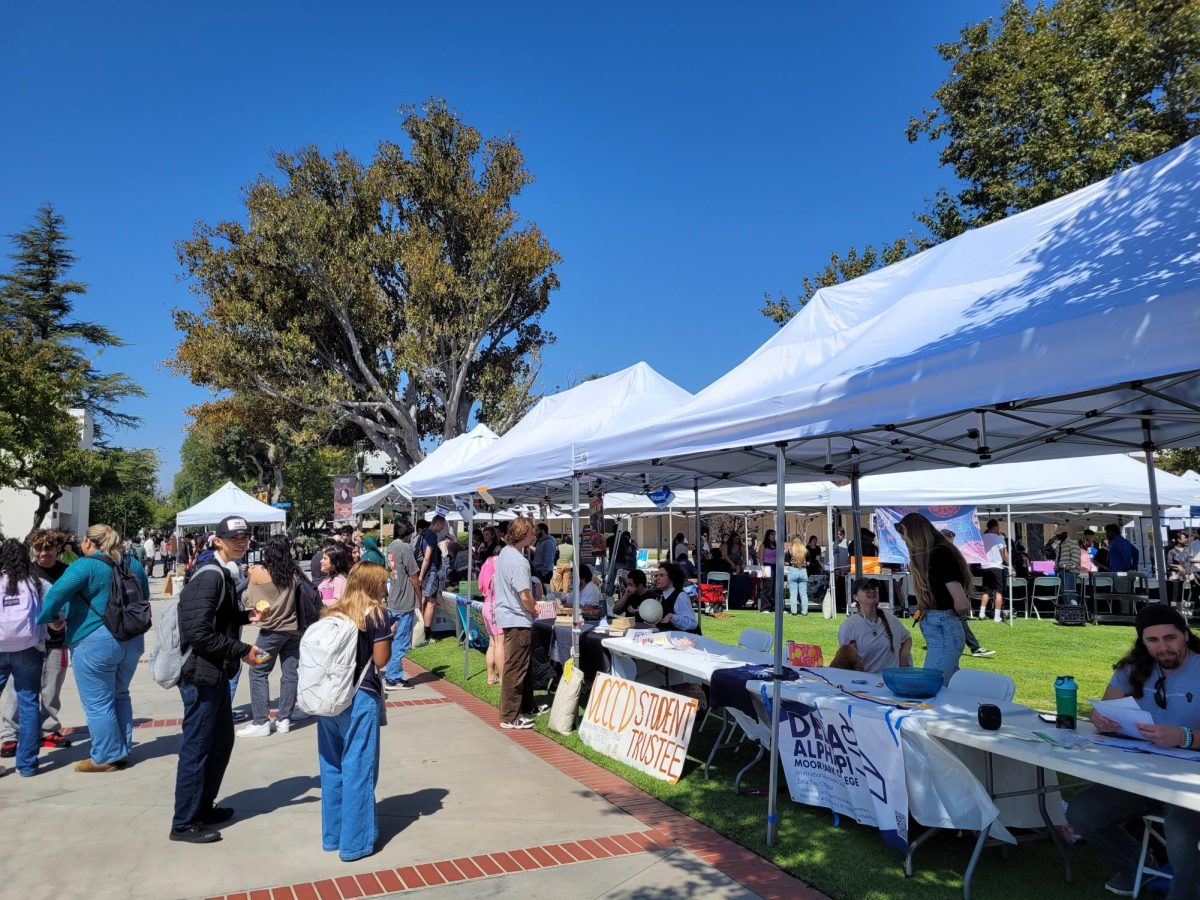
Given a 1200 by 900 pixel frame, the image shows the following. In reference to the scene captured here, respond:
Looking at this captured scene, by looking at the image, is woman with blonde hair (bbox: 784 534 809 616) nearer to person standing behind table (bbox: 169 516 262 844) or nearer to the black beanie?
the black beanie

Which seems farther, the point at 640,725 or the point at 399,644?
the point at 399,644

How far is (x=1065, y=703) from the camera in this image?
4047 mm

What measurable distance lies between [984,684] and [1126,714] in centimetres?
127

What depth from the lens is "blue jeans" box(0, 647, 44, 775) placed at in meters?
6.09

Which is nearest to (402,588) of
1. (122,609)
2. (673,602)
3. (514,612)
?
(514,612)

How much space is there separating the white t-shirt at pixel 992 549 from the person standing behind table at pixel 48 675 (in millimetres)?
14528

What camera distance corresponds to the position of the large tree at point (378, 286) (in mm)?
27344

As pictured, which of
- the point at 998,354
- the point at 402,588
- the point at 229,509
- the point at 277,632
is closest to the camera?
the point at 998,354

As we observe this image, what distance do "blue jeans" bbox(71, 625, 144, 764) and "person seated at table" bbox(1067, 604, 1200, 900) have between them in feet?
19.8

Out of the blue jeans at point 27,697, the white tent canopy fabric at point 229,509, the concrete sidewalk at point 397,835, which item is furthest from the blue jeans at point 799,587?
the white tent canopy fabric at point 229,509

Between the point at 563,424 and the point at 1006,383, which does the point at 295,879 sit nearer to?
the point at 1006,383

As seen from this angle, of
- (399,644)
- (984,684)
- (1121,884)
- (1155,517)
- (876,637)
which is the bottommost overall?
(1121,884)

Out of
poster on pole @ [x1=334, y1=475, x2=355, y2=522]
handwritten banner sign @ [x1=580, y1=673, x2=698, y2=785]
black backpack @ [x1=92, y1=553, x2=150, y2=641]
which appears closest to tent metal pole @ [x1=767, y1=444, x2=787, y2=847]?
handwritten banner sign @ [x1=580, y1=673, x2=698, y2=785]

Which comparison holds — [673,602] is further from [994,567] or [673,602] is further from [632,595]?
[994,567]
